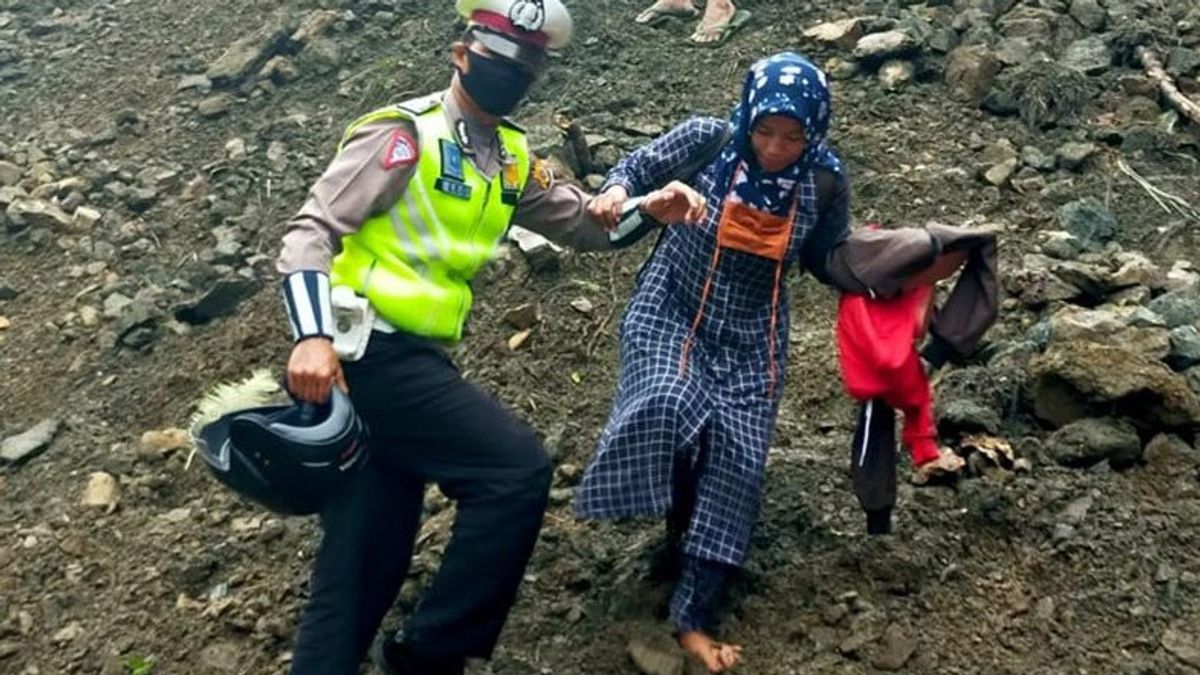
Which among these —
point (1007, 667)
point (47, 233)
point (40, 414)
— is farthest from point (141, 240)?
point (1007, 667)

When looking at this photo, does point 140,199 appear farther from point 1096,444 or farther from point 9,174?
point 1096,444

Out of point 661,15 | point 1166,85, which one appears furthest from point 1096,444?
point 661,15

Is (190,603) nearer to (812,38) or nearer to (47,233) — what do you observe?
(47,233)

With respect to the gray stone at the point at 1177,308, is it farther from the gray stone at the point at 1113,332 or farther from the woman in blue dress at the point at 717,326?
the woman in blue dress at the point at 717,326

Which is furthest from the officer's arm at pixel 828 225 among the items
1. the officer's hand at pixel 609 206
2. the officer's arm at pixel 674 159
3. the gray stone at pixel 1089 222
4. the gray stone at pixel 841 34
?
the gray stone at pixel 841 34

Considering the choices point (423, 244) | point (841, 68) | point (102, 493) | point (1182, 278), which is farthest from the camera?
point (841, 68)

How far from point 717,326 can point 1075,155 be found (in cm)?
290

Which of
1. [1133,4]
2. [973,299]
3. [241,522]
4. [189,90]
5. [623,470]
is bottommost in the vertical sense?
[189,90]

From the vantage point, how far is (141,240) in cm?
658

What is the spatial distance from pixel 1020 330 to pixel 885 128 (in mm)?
1847

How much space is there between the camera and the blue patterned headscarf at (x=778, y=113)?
138 inches

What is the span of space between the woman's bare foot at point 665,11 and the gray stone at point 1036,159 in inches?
86.5

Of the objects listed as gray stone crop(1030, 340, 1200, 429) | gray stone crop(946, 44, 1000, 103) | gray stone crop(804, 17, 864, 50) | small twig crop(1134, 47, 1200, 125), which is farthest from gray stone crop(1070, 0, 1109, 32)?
gray stone crop(1030, 340, 1200, 429)

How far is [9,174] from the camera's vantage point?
7.17m
